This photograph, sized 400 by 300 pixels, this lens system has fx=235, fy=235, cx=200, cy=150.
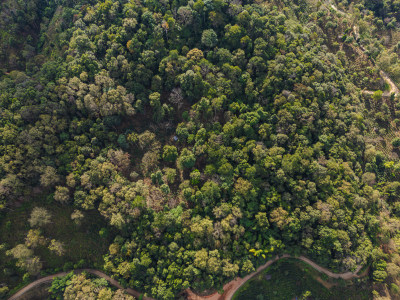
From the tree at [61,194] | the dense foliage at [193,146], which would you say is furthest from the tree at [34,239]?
the tree at [61,194]

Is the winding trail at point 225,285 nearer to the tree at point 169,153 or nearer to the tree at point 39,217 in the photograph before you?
the tree at point 39,217

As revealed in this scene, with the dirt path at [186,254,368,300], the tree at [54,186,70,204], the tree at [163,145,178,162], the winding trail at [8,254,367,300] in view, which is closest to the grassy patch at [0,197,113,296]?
the winding trail at [8,254,367,300]

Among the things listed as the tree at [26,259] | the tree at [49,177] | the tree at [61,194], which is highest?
the tree at [49,177]

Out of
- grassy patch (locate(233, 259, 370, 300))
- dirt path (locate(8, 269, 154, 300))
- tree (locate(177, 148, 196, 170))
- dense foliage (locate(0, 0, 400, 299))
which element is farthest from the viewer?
grassy patch (locate(233, 259, 370, 300))

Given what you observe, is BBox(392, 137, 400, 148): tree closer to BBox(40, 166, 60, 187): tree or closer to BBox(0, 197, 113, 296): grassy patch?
BBox(0, 197, 113, 296): grassy patch

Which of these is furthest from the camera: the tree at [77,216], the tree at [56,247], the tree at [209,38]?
the tree at [209,38]

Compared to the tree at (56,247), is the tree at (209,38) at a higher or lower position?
higher
